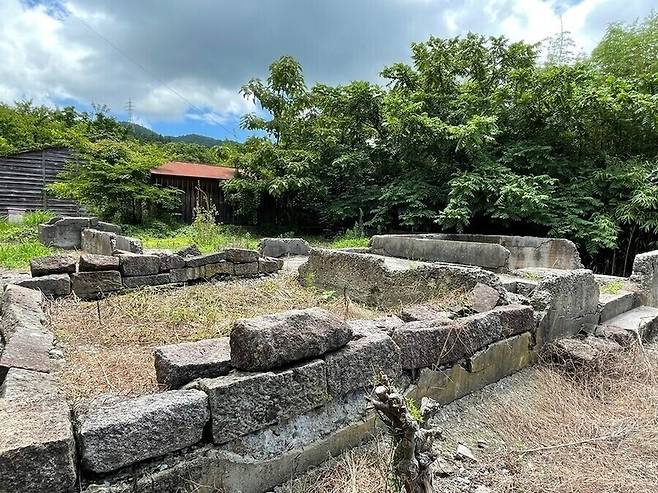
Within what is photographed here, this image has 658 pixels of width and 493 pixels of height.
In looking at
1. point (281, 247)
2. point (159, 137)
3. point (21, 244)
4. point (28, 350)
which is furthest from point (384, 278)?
point (159, 137)

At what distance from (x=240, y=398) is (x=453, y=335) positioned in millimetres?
1687

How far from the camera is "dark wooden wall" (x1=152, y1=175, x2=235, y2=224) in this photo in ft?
50.6

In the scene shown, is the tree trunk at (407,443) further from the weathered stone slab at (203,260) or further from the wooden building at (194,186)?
the wooden building at (194,186)

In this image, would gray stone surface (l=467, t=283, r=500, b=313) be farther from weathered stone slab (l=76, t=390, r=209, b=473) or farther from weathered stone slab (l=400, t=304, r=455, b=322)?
weathered stone slab (l=76, t=390, r=209, b=473)

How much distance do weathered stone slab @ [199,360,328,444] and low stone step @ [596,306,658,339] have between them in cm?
366

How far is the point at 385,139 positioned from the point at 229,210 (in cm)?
663

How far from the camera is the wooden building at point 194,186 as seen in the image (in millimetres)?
15367

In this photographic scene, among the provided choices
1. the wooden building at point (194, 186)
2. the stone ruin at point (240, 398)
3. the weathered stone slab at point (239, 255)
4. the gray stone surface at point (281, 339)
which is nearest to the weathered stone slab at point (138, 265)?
the weathered stone slab at point (239, 255)

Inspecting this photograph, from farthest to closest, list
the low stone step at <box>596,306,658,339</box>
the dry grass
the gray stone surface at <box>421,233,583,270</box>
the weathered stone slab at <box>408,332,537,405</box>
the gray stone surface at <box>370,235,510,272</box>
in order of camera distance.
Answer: the gray stone surface at <box>421,233,583,270</box>, the gray stone surface at <box>370,235,510,272</box>, the low stone step at <box>596,306,658,339</box>, the weathered stone slab at <box>408,332,537,405</box>, the dry grass

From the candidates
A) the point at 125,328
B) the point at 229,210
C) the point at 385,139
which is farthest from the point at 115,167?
the point at 125,328

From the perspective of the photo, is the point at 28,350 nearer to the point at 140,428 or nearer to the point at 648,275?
the point at 140,428

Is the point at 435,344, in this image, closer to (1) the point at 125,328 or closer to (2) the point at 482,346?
(2) the point at 482,346

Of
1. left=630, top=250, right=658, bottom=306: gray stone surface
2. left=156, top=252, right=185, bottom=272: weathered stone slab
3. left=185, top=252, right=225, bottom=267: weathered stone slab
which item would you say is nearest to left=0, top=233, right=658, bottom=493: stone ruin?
left=156, top=252, right=185, bottom=272: weathered stone slab

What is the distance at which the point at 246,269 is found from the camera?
6438 millimetres
